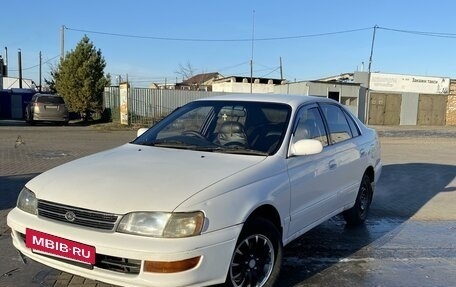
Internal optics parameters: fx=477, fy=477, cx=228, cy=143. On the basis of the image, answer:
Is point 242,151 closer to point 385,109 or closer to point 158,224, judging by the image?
point 158,224

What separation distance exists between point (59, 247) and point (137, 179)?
2.21 feet

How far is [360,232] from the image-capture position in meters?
5.88

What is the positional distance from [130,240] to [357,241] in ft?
11.0

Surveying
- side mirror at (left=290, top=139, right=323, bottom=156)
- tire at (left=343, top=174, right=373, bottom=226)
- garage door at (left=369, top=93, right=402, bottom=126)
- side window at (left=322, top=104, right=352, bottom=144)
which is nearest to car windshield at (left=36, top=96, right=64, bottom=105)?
tire at (left=343, top=174, right=373, bottom=226)

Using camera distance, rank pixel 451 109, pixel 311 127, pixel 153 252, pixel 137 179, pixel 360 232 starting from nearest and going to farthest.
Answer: pixel 153 252
pixel 137 179
pixel 311 127
pixel 360 232
pixel 451 109

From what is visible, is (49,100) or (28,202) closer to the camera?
(28,202)

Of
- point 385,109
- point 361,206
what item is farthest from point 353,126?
point 385,109

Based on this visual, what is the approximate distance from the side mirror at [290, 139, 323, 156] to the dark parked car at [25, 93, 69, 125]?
68.9ft

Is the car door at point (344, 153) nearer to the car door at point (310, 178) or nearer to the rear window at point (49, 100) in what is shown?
the car door at point (310, 178)

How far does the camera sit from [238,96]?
5074 mm

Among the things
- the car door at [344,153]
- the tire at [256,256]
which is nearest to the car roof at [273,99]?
the car door at [344,153]

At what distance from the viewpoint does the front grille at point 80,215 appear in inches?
119

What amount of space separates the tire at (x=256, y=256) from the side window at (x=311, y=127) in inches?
39.0

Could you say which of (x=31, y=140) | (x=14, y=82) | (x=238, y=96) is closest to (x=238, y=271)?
(x=238, y=96)
